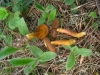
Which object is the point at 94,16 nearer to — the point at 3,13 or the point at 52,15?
the point at 52,15

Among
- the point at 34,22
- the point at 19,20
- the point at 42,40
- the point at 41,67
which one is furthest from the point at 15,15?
the point at 41,67

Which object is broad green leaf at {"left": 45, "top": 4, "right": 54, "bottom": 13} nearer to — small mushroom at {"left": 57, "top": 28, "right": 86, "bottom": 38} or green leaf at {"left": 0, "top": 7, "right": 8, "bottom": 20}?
small mushroom at {"left": 57, "top": 28, "right": 86, "bottom": 38}

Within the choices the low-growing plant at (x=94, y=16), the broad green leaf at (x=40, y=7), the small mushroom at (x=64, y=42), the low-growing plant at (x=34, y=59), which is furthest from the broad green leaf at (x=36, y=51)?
the low-growing plant at (x=94, y=16)

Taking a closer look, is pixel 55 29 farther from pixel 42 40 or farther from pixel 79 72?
pixel 79 72

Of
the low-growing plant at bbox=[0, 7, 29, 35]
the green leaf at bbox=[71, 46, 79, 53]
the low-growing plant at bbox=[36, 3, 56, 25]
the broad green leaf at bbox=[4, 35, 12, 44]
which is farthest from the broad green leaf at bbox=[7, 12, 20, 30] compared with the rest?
the green leaf at bbox=[71, 46, 79, 53]

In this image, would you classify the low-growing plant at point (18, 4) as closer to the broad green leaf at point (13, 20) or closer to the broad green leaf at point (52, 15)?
the broad green leaf at point (13, 20)
